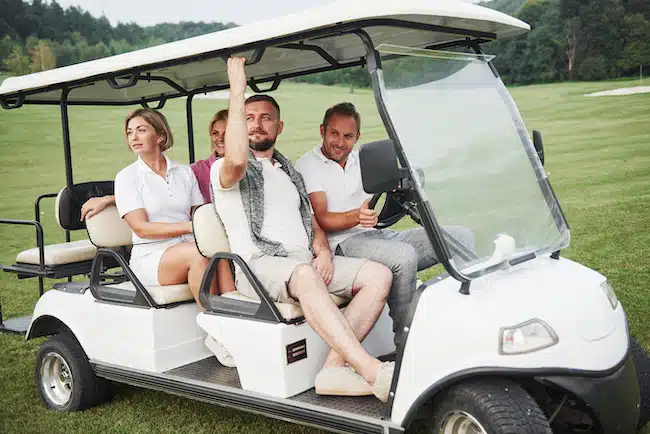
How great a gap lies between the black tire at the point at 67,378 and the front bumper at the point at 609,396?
254 centimetres

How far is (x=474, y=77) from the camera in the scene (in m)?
3.30

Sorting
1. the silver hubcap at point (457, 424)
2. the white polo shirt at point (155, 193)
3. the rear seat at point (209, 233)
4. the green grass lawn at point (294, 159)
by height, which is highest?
the white polo shirt at point (155, 193)

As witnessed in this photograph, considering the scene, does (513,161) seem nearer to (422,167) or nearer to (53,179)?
(422,167)

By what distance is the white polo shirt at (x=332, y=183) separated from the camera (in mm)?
3830

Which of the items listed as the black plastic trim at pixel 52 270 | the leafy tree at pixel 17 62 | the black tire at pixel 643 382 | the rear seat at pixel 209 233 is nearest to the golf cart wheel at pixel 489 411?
the black tire at pixel 643 382

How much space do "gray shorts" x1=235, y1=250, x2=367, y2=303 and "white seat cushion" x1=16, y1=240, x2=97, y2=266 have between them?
4.95 feet

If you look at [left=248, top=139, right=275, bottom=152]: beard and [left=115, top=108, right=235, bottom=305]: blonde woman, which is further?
[left=115, top=108, right=235, bottom=305]: blonde woman

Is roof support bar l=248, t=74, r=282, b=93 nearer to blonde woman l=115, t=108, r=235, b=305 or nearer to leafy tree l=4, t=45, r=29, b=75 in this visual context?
blonde woman l=115, t=108, r=235, b=305

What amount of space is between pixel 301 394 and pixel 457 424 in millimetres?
770

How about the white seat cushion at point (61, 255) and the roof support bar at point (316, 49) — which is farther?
the white seat cushion at point (61, 255)

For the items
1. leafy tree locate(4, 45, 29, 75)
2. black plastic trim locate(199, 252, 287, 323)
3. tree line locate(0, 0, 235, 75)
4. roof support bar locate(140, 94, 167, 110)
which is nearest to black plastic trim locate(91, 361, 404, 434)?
black plastic trim locate(199, 252, 287, 323)

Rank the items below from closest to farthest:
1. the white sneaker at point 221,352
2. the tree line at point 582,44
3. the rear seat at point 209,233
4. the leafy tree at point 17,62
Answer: the rear seat at point 209,233
the white sneaker at point 221,352
the tree line at point 582,44
the leafy tree at point 17,62

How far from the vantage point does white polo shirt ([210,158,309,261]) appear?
11.1ft

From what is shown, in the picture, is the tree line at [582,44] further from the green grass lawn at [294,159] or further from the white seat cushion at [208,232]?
the white seat cushion at [208,232]
